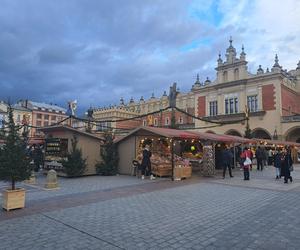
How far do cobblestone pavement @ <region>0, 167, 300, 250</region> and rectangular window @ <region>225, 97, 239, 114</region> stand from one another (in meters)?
30.8

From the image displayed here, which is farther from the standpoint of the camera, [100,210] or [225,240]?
[100,210]

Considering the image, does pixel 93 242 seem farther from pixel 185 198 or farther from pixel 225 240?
pixel 185 198

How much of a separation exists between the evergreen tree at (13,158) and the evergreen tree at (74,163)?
719 centimetres

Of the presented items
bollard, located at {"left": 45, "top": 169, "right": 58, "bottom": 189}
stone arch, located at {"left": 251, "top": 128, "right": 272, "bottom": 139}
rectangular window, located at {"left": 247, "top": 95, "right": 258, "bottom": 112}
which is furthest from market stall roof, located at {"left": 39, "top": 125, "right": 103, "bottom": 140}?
rectangular window, located at {"left": 247, "top": 95, "right": 258, "bottom": 112}

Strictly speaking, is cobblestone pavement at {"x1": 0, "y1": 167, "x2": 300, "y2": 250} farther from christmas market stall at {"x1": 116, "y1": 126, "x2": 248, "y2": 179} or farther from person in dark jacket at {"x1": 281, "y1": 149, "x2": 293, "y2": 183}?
christmas market stall at {"x1": 116, "y1": 126, "x2": 248, "y2": 179}

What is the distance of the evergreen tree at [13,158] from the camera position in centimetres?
762

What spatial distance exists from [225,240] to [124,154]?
12.9 meters

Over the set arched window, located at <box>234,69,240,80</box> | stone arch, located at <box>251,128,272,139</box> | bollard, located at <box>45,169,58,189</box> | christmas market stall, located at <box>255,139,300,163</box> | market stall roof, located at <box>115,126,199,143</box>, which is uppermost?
arched window, located at <box>234,69,240,80</box>

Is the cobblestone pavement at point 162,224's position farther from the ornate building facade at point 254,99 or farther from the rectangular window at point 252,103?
the rectangular window at point 252,103

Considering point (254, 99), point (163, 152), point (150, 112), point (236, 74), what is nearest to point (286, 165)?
point (163, 152)

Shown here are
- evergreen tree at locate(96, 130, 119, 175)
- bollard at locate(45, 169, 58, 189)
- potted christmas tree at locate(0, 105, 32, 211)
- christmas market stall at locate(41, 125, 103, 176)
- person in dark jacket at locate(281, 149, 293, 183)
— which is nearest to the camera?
potted christmas tree at locate(0, 105, 32, 211)

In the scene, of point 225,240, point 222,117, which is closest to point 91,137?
point 225,240

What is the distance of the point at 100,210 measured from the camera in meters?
7.42

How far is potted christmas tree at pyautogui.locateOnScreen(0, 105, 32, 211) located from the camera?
7.52 m
